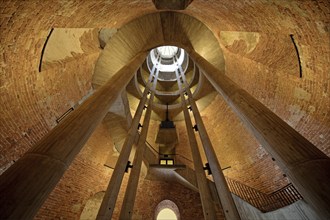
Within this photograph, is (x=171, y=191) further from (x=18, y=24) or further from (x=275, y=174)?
(x=18, y=24)

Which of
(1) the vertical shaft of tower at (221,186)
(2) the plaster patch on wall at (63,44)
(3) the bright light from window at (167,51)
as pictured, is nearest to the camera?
(1) the vertical shaft of tower at (221,186)

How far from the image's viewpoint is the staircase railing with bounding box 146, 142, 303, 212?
20.9 feet

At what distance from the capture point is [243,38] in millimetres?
6270

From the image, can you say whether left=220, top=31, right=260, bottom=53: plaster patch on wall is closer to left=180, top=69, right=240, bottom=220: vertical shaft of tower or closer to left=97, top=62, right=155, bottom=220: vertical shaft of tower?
left=180, top=69, right=240, bottom=220: vertical shaft of tower

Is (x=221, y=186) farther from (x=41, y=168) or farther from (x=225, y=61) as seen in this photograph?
(x=225, y=61)

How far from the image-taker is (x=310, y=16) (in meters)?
3.02

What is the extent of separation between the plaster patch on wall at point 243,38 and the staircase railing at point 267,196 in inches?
221

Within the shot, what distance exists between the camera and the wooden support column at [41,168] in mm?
1480

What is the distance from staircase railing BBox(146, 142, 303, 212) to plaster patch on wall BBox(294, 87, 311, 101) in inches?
138

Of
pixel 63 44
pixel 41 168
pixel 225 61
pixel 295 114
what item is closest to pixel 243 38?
pixel 225 61

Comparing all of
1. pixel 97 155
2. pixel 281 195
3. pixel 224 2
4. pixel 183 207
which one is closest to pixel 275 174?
pixel 281 195

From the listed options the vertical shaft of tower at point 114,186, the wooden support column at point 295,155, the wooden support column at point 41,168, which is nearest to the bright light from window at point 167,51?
the vertical shaft of tower at point 114,186

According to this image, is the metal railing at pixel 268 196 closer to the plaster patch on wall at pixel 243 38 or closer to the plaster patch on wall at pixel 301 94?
the plaster patch on wall at pixel 301 94

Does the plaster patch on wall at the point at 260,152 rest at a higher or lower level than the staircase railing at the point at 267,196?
higher
